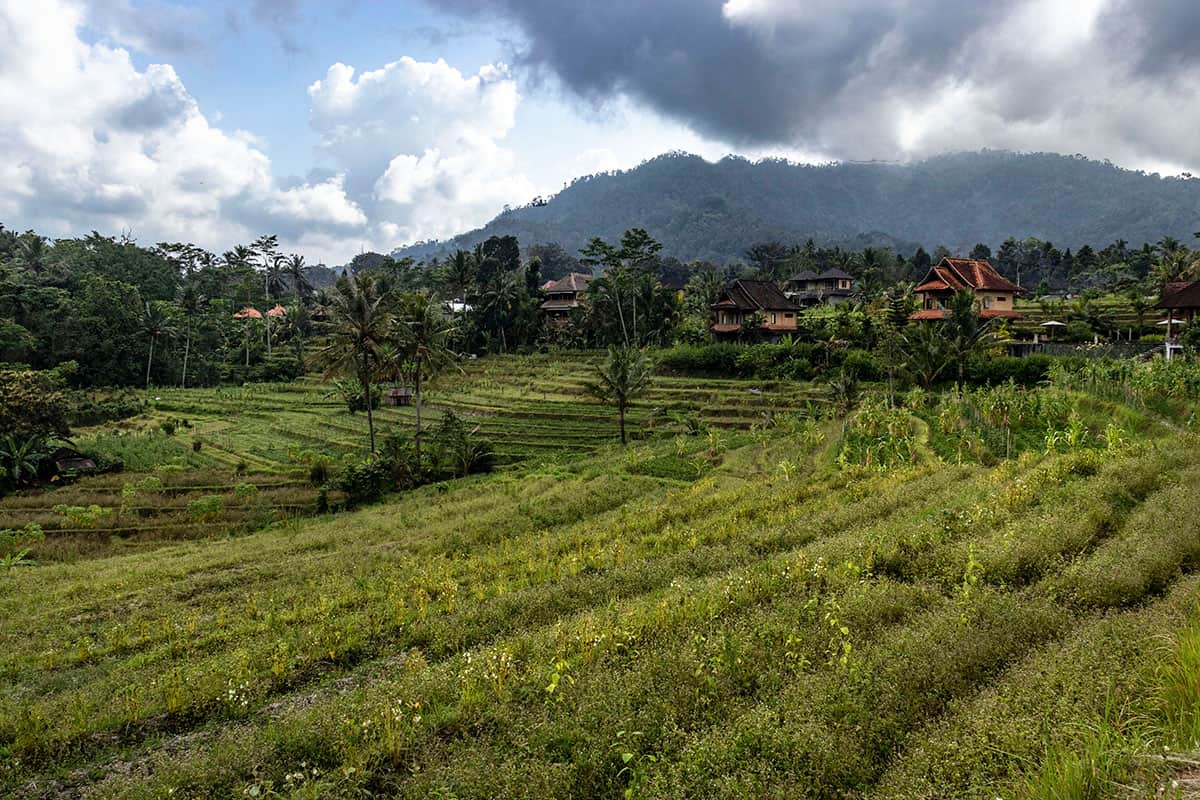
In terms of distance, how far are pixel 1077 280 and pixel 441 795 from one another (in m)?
105

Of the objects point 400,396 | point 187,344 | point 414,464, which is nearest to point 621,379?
point 414,464

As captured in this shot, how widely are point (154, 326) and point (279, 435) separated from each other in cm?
2888

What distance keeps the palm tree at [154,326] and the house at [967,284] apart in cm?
6695

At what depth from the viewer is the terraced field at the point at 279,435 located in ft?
81.4

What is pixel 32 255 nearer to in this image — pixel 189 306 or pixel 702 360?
pixel 189 306

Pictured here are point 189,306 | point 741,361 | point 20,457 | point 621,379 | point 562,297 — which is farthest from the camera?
point 562,297

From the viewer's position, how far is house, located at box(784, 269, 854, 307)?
3195 inches

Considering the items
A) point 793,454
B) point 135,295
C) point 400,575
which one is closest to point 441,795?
point 400,575

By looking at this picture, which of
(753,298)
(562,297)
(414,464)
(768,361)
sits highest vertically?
(562,297)

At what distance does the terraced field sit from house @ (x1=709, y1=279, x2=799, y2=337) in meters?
11.5

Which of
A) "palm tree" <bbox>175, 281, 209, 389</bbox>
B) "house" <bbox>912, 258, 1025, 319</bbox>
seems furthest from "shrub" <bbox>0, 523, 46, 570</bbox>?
"house" <bbox>912, 258, 1025, 319</bbox>

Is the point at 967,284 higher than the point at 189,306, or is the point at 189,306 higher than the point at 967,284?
the point at 189,306

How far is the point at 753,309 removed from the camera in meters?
55.9

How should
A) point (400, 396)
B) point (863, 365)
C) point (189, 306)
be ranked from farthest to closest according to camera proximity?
point (189, 306)
point (400, 396)
point (863, 365)
